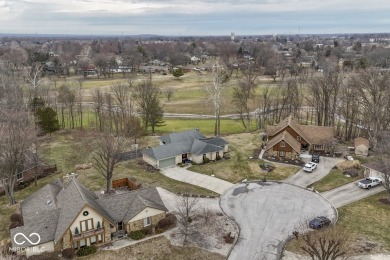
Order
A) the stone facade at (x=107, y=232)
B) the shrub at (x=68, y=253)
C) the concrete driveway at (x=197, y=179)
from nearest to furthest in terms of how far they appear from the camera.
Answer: the shrub at (x=68, y=253) < the stone facade at (x=107, y=232) < the concrete driveway at (x=197, y=179)

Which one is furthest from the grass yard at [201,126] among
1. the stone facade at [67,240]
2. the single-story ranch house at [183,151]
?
the stone facade at [67,240]

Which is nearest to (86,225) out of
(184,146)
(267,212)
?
(267,212)

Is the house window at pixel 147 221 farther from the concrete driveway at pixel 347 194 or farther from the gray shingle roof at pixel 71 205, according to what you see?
the concrete driveway at pixel 347 194

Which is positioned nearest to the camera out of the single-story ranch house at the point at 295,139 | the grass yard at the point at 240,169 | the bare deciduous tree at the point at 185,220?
the bare deciduous tree at the point at 185,220

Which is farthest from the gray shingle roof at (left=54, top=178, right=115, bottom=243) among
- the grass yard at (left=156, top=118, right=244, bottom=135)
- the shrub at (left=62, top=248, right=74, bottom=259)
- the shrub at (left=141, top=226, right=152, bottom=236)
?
the grass yard at (left=156, top=118, right=244, bottom=135)

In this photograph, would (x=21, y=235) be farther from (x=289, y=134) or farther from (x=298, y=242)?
(x=289, y=134)

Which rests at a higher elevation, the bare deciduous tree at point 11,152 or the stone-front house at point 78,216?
the bare deciduous tree at point 11,152
